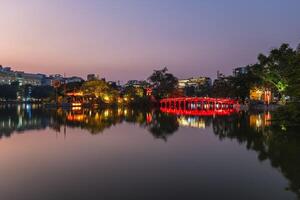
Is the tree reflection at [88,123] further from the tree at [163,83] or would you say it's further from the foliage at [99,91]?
the tree at [163,83]

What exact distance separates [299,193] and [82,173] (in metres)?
5.64

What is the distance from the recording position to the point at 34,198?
8.13 m

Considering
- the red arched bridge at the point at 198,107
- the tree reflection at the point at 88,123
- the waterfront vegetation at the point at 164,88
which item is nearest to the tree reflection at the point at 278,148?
the tree reflection at the point at 88,123

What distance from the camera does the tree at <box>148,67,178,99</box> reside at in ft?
229

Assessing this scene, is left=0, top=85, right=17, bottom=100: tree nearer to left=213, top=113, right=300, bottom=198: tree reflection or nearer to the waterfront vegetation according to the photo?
the waterfront vegetation

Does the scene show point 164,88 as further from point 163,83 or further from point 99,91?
point 99,91

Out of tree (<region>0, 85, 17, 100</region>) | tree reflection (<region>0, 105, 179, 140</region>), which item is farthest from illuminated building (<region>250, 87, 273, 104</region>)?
tree (<region>0, 85, 17, 100</region>)

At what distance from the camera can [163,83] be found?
70.0 metres

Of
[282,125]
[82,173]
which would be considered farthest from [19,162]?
[282,125]

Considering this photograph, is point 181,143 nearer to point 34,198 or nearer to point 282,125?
point 282,125

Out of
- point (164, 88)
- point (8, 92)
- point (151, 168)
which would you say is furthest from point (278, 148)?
point (8, 92)

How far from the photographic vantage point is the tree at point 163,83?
69.8 metres

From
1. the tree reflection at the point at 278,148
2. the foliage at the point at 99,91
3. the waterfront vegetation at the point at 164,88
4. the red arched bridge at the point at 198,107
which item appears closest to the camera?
the tree reflection at the point at 278,148

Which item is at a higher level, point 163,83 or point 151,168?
point 163,83
